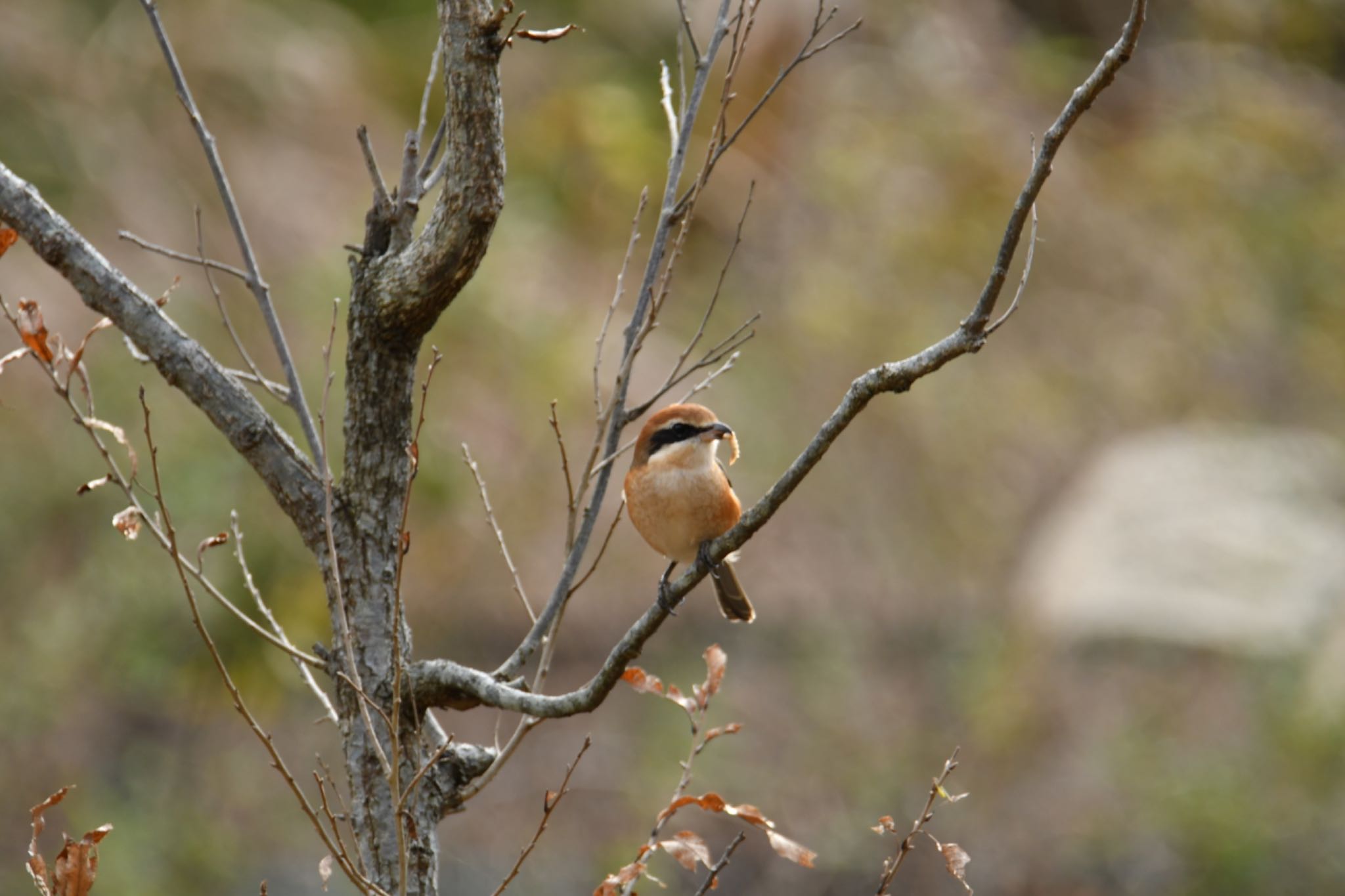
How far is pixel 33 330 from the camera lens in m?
1.93

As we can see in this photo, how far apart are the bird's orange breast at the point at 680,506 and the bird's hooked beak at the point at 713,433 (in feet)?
0.25

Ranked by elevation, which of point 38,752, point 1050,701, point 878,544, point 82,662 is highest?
point 878,544

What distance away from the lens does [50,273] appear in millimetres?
7637

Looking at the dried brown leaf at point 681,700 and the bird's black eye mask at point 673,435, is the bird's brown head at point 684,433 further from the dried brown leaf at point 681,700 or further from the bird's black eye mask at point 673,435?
the dried brown leaf at point 681,700

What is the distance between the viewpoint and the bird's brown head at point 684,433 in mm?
3168

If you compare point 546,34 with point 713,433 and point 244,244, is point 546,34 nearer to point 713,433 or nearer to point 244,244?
point 244,244

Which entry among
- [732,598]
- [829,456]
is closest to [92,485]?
[732,598]

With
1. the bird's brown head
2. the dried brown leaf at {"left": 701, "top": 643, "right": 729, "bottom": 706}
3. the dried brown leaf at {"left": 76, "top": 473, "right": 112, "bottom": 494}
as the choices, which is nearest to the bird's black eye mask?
the bird's brown head

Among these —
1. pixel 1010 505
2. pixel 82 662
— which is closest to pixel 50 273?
pixel 82 662

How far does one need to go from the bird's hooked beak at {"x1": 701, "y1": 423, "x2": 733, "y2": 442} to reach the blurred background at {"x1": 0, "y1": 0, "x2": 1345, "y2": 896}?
3268 mm

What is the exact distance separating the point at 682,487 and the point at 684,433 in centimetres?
18

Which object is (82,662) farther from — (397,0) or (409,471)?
(397,0)

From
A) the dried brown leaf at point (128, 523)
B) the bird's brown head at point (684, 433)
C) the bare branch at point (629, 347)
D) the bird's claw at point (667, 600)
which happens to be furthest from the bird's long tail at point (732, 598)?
the dried brown leaf at point (128, 523)

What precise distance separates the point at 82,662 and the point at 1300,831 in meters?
5.84
